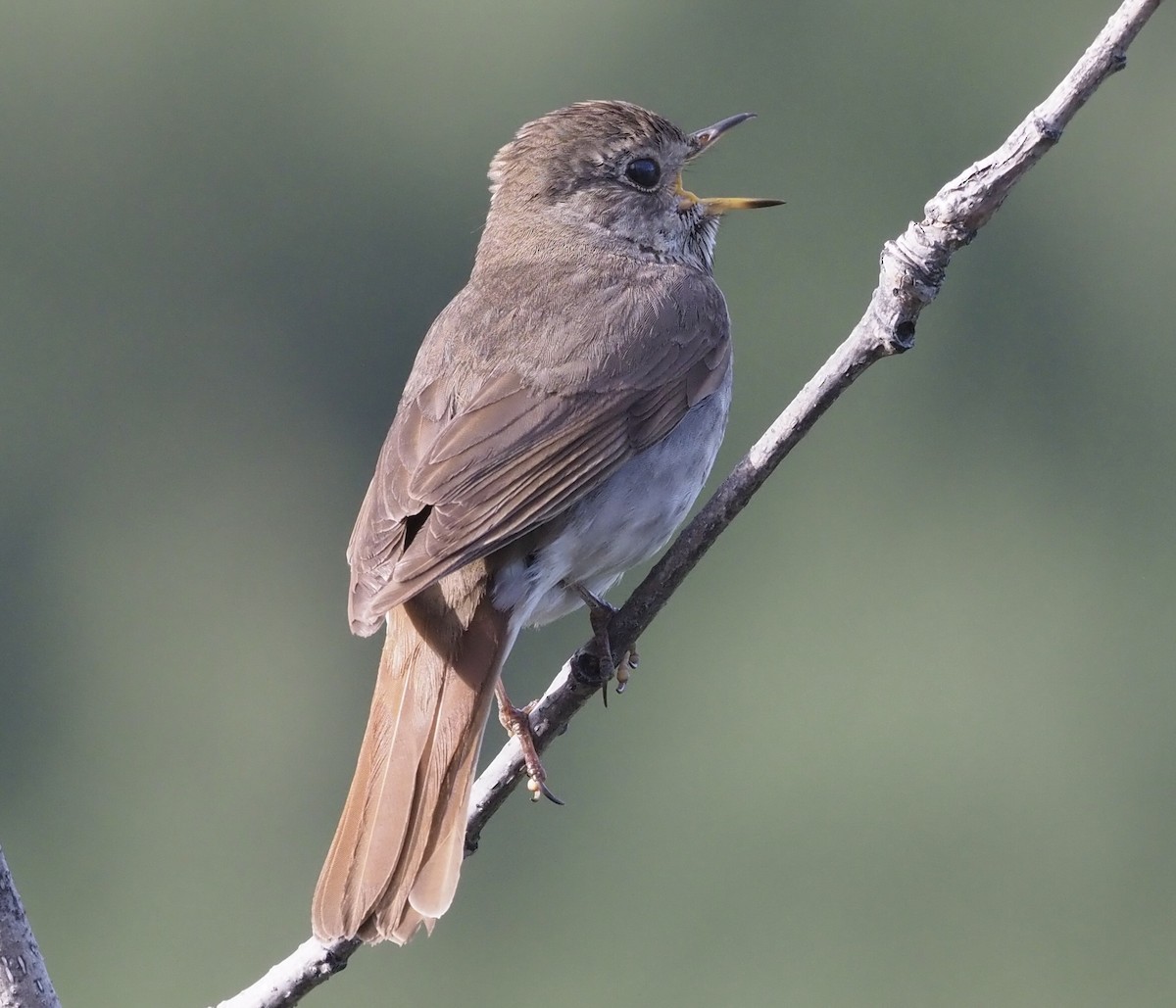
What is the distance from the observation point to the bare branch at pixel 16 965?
4.20m

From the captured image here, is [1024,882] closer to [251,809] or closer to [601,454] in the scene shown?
[251,809]

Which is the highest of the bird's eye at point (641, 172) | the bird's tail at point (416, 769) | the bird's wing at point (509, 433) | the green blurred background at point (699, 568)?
the bird's eye at point (641, 172)

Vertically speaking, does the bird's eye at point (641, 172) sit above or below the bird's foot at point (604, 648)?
above

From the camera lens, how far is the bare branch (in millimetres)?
4195

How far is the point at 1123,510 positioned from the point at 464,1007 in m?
17.2

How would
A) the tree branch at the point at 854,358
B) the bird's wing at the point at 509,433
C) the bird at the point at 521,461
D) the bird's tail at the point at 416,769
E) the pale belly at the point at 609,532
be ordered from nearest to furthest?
the tree branch at the point at 854,358 → the bird's tail at the point at 416,769 → the bird at the point at 521,461 → the bird's wing at the point at 509,433 → the pale belly at the point at 609,532

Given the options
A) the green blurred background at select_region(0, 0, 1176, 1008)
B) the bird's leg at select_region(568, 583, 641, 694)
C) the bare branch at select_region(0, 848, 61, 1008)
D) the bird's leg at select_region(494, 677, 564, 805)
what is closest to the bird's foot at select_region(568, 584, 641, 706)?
the bird's leg at select_region(568, 583, 641, 694)

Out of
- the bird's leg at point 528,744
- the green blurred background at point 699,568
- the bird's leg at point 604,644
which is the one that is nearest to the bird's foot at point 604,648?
the bird's leg at point 604,644

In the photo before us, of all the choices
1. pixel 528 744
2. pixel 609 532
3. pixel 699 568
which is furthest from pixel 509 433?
pixel 699 568

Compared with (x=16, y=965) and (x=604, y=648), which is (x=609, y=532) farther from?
(x=16, y=965)

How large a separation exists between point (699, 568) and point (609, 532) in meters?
31.2

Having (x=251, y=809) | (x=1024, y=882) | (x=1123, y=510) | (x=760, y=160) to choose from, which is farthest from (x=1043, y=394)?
(x=251, y=809)

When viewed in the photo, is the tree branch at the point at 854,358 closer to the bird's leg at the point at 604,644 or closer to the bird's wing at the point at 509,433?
the bird's leg at the point at 604,644

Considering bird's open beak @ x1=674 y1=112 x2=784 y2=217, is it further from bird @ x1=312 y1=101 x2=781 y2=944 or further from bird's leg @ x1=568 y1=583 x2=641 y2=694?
bird's leg @ x1=568 y1=583 x2=641 y2=694
